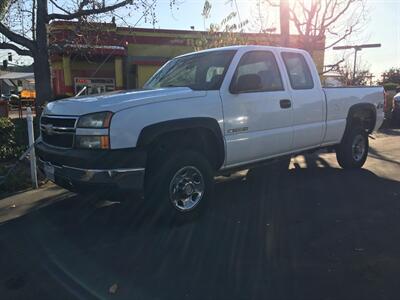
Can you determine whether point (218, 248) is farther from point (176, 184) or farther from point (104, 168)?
point (104, 168)

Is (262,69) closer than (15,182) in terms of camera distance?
Yes

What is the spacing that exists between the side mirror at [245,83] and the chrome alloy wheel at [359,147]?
3.45m

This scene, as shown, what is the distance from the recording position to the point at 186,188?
526 centimetres

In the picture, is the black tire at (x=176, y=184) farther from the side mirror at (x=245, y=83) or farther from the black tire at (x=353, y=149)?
the black tire at (x=353, y=149)

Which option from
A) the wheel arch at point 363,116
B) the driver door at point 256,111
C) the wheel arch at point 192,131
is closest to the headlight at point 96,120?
the wheel arch at point 192,131

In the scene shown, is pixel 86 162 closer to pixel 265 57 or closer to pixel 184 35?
pixel 265 57

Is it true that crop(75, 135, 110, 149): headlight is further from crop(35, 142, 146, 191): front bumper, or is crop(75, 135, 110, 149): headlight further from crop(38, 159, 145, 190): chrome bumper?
crop(38, 159, 145, 190): chrome bumper

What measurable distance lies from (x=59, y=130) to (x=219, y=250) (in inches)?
85.2

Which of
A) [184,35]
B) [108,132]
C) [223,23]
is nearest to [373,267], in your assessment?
[108,132]

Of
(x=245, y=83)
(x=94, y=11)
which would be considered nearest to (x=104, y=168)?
(x=245, y=83)

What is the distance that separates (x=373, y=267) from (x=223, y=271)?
1.33m

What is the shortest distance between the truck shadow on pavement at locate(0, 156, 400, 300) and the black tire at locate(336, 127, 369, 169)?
1659 mm

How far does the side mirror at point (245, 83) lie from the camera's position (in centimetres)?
565

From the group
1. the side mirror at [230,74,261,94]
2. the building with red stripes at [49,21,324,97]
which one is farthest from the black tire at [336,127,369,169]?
the building with red stripes at [49,21,324,97]
